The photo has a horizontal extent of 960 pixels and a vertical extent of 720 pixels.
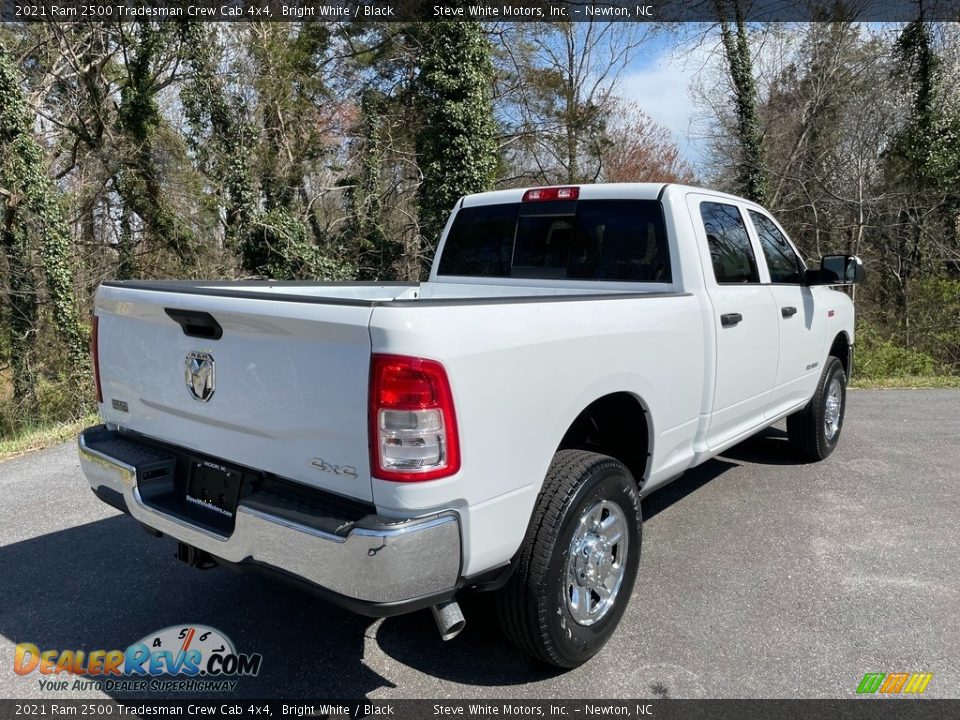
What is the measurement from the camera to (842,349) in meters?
5.93

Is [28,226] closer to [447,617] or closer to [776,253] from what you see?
[776,253]

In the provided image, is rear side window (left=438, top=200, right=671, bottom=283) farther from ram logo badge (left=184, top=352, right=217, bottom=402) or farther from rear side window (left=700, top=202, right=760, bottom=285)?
ram logo badge (left=184, top=352, right=217, bottom=402)

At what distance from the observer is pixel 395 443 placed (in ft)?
6.88

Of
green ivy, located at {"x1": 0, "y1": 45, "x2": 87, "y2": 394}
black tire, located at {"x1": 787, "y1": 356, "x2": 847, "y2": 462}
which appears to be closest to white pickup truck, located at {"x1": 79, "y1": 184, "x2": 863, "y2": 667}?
black tire, located at {"x1": 787, "y1": 356, "x2": 847, "y2": 462}

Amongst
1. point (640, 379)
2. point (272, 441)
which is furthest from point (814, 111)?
point (272, 441)

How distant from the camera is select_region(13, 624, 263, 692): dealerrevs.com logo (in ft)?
9.13

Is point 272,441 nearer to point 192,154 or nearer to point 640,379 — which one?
point 640,379

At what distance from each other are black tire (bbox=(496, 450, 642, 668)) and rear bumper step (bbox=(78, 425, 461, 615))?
431mm

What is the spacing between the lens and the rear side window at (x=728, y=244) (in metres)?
3.88

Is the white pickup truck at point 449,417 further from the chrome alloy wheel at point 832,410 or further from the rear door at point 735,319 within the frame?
the chrome alloy wheel at point 832,410

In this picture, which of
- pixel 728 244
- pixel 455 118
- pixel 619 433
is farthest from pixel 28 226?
pixel 619 433

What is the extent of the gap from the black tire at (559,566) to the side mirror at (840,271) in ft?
9.29

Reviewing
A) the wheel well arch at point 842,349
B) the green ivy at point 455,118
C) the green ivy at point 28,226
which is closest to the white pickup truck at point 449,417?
the wheel well arch at point 842,349

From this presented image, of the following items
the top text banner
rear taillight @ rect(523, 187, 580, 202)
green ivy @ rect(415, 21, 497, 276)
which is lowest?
rear taillight @ rect(523, 187, 580, 202)
